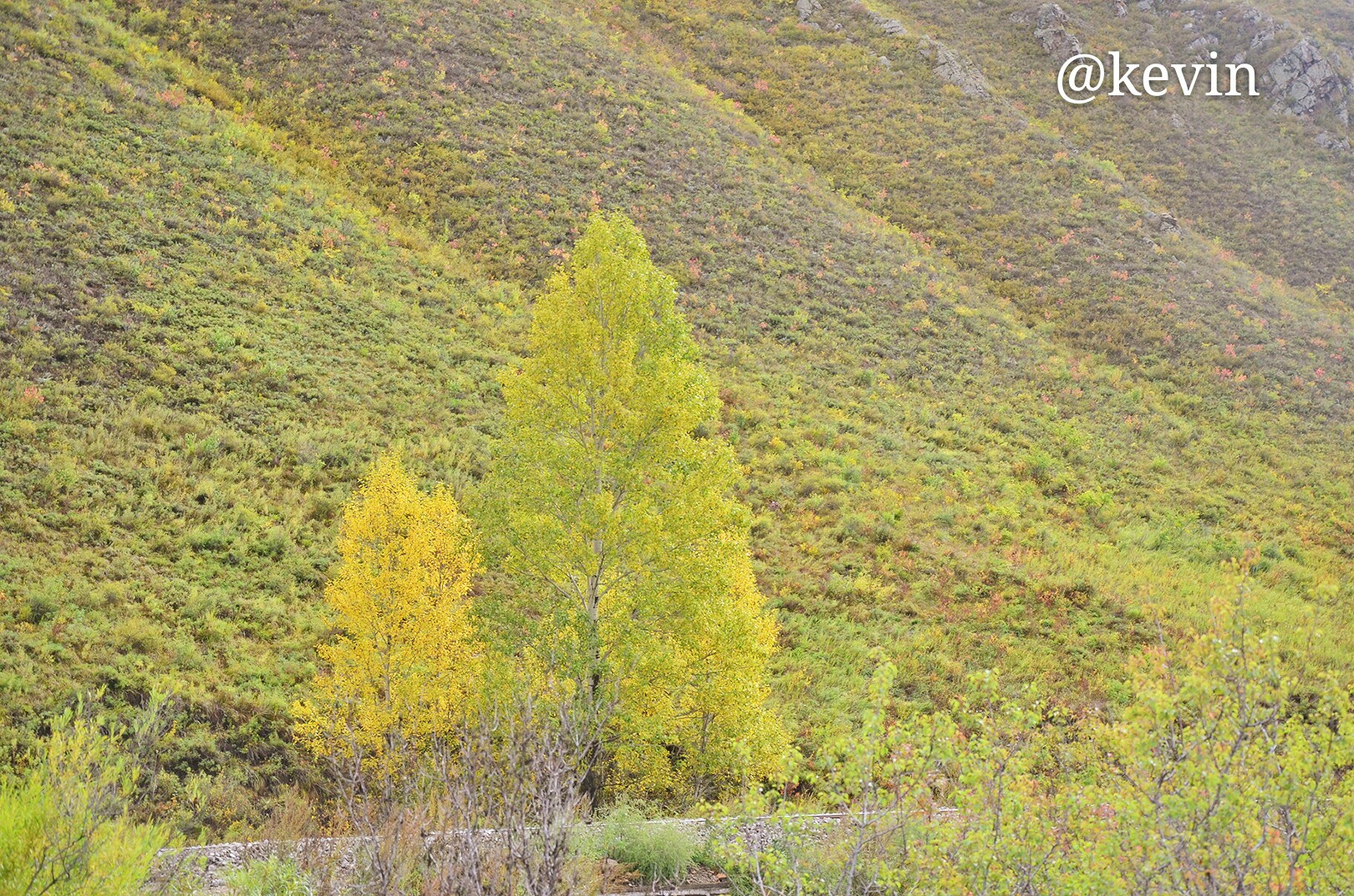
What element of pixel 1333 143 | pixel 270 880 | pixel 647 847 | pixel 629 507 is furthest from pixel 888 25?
pixel 270 880

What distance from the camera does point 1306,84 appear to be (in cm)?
5484

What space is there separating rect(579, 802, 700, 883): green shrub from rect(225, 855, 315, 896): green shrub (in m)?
2.76

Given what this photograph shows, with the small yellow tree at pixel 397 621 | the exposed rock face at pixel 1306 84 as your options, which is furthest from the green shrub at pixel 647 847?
the exposed rock face at pixel 1306 84

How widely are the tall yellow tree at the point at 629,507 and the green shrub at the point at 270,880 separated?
4241 millimetres

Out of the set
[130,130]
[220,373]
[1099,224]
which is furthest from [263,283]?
[1099,224]

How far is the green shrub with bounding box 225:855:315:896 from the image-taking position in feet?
23.7

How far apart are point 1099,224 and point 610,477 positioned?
40.8m

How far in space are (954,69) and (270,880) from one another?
58.7m

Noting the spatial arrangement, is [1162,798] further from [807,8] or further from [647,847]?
[807,8]

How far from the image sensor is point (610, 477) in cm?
1221

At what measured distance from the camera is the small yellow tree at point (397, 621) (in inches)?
469

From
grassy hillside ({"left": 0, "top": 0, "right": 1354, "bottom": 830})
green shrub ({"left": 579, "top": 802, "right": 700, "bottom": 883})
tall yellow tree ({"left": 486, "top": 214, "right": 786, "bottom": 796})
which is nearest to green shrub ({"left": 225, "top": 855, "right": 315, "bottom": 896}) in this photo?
grassy hillside ({"left": 0, "top": 0, "right": 1354, "bottom": 830})

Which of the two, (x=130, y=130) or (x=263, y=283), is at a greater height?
(x=130, y=130)

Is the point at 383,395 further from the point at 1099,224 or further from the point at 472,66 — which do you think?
the point at 1099,224
